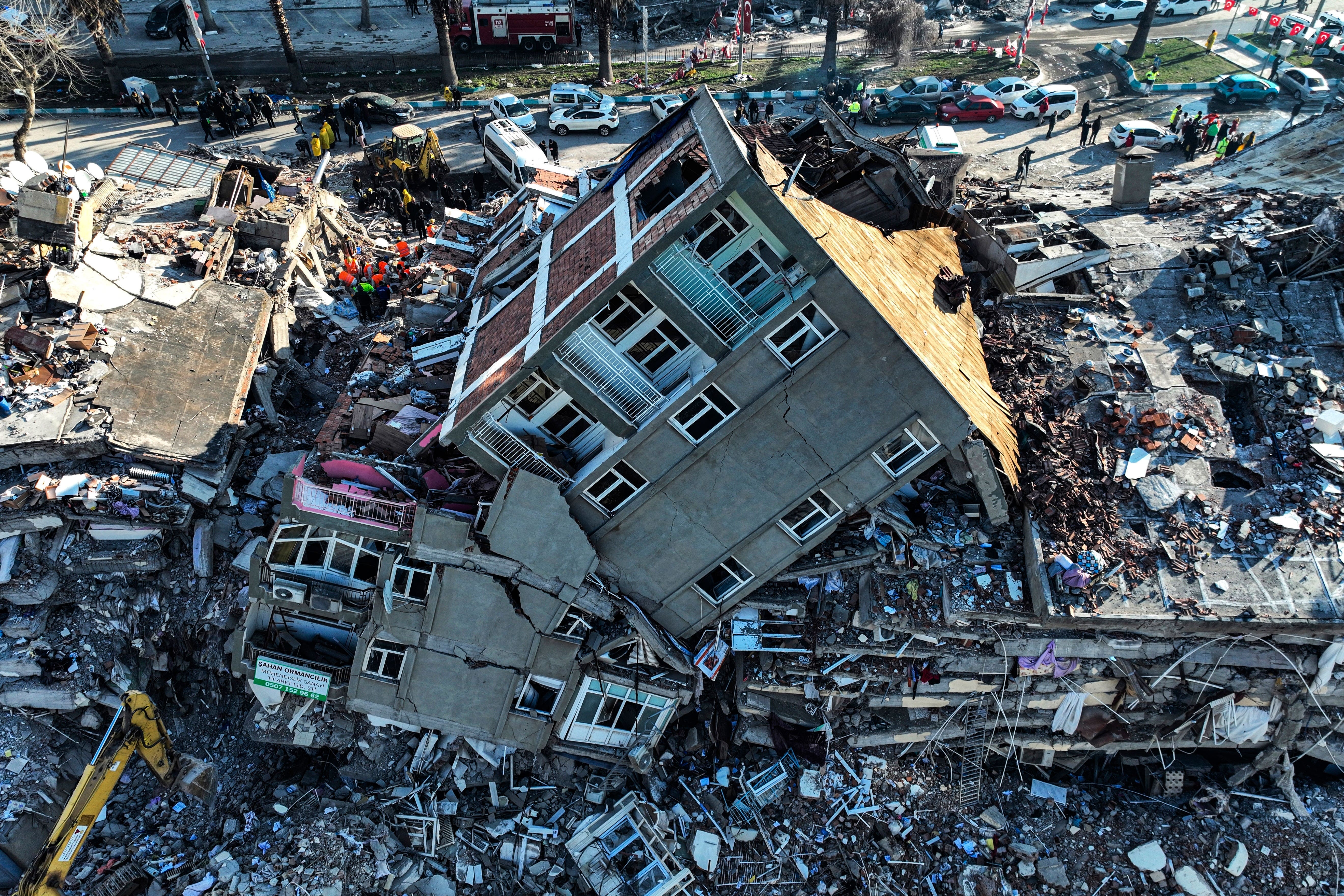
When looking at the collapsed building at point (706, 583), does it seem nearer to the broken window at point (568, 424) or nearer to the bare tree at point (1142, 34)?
the broken window at point (568, 424)

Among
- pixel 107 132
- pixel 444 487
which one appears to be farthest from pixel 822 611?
pixel 107 132

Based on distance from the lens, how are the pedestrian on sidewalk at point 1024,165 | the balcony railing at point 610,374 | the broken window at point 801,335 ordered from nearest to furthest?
the broken window at point 801,335, the balcony railing at point 610,374, the pedestrian on sidewalk at point 1024,165

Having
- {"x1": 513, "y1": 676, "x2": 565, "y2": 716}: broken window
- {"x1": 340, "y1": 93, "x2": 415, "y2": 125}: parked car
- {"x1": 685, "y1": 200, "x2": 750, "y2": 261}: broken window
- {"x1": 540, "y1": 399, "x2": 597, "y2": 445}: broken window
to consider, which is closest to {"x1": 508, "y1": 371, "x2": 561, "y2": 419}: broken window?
{"x1": 540, "y1": 399, "x2": 597, "y2": 445}: broken window

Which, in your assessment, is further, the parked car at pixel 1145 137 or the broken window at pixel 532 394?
the parked car at pixel 1145 137

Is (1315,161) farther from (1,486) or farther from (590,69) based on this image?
(1,486)

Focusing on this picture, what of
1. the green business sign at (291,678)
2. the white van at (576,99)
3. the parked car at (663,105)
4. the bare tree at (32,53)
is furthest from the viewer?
the parked car at (663,105)

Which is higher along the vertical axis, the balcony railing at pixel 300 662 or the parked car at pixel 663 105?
the parked car at pixel 663 105

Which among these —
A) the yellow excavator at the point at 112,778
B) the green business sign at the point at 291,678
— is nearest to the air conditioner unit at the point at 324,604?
the green business sign at the point at 291,678
